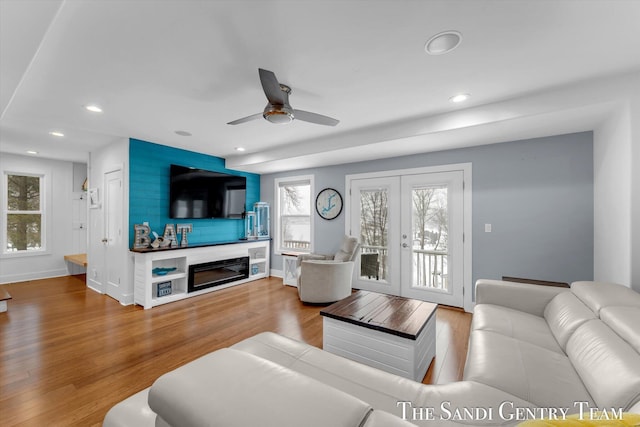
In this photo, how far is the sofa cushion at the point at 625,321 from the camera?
132cm

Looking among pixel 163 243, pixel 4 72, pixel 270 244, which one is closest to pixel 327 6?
pixel 4 72

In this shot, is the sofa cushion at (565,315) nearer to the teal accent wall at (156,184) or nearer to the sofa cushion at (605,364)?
the sofa cushion at (605,364)

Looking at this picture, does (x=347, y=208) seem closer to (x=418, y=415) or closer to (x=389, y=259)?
(x=389, y=259)

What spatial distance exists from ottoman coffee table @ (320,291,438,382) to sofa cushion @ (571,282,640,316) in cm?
105

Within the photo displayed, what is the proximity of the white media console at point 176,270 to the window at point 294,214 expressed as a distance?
70 cm

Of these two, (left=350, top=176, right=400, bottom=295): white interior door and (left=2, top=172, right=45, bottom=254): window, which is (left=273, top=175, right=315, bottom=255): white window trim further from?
(left=2, top=172, right=45, bottom=254): window

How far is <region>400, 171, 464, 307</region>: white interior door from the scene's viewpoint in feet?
12.4

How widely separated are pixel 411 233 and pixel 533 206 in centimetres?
155

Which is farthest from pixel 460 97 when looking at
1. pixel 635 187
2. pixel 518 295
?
pixel 518 295

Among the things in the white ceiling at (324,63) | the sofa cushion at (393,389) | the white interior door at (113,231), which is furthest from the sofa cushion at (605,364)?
the white interior door at (113,231)

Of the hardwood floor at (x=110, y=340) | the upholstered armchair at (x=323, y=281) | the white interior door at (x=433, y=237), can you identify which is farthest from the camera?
the upholstered armchair at (x=323, y=281)

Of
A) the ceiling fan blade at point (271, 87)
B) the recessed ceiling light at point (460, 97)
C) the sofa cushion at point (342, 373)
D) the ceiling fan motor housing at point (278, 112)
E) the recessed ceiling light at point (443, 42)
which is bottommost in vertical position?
the sofa cushion at point (342, 373)

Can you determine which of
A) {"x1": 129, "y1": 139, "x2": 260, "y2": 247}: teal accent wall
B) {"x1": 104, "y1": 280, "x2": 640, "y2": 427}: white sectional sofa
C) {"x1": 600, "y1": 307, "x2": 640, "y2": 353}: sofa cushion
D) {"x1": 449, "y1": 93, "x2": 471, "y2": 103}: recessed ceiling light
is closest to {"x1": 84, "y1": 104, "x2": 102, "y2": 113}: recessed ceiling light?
{"x1": 129, "y1": 139, "x2": 260, "y2": 247}: teal accent wall

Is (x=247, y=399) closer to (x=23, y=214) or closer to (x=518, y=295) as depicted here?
(x=518, y=295)
